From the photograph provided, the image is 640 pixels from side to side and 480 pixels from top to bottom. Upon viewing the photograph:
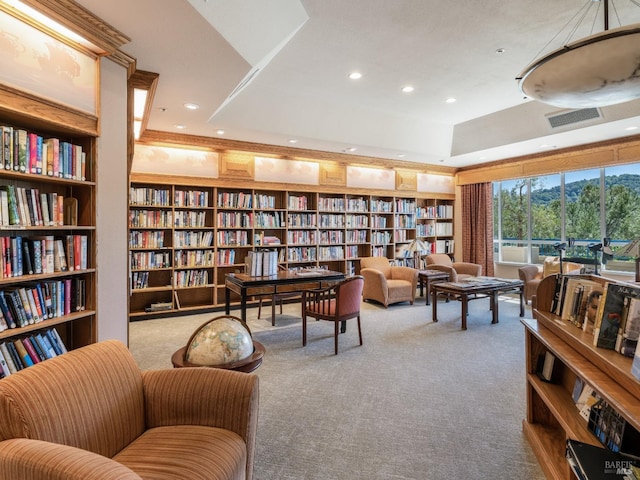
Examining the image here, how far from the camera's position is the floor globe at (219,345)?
6.03 feet

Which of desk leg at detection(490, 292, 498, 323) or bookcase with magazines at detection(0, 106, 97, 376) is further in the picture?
desk leg at detection(490, 292, 498, 323)

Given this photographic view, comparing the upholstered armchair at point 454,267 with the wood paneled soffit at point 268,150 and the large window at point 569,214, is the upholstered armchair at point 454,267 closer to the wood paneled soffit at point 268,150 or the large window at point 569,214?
the large window at point 569,214

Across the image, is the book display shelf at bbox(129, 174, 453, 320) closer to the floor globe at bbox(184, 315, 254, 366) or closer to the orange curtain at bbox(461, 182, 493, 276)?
the orange curtain at bbox(461, 182, 493, 276)

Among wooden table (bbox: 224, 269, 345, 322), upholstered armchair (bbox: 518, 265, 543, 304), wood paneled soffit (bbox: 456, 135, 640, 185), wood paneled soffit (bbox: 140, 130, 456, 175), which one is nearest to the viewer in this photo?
wooden table (bbox: 224, 269, 345, 322)

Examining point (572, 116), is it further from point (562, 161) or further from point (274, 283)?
point (274, 283)

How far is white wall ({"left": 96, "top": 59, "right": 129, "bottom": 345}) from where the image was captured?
2.43 m

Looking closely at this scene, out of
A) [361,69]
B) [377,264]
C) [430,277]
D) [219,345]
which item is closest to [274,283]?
[219,345]

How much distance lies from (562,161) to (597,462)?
6083 millimetres

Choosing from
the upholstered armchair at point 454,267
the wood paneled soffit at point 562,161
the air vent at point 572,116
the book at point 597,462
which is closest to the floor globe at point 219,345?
the book at point 597,462

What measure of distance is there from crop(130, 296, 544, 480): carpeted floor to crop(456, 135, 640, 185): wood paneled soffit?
329cm

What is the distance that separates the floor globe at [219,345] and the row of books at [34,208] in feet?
4.06

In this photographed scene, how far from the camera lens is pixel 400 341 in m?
4.07

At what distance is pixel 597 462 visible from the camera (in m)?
1.37

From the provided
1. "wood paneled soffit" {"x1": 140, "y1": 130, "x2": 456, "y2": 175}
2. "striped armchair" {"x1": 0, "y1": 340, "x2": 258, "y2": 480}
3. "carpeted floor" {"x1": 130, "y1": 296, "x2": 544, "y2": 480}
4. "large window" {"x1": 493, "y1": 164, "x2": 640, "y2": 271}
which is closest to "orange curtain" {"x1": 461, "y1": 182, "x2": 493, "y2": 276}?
"large window" {"x1": 493, "y1": 164, "x2": 640, "y2": 271}
